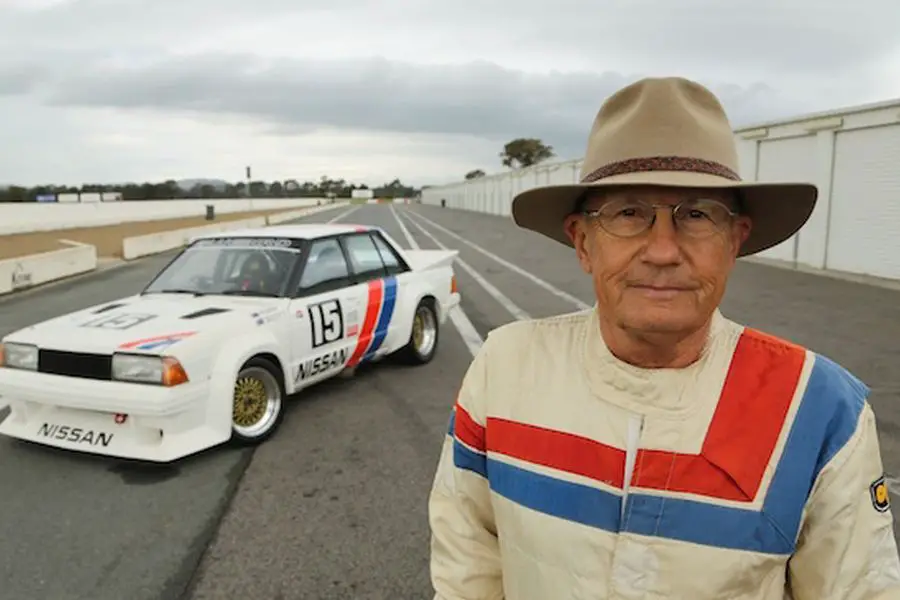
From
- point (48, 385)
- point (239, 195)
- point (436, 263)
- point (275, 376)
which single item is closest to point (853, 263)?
point (436, 263)

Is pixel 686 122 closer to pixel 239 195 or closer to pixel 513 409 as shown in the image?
pixel 513 409

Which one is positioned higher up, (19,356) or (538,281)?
(19,356)

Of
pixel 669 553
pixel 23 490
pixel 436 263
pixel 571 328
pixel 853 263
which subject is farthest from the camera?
pixel 853 263

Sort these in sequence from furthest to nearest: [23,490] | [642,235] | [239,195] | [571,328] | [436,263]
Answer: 1. [239,195]
2. [436,263]
3. [23,490]
4. [571,328]
5. [642,235]

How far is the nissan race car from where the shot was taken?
4492 millimetres

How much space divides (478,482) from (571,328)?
0.40 meters

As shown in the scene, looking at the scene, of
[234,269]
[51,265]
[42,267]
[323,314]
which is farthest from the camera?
[51,265]

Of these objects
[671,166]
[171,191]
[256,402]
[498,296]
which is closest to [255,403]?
[256,402]

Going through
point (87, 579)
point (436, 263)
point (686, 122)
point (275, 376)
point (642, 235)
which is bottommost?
point (87, 579)

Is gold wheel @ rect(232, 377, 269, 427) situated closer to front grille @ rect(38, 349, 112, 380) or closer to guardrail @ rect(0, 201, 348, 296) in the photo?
front grille @ rect(38, 349, 112, 380)

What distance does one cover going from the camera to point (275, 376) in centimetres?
528

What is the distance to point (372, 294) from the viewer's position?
6559 mm

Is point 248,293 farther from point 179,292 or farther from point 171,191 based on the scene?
point 171,191

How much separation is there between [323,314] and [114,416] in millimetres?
1825
